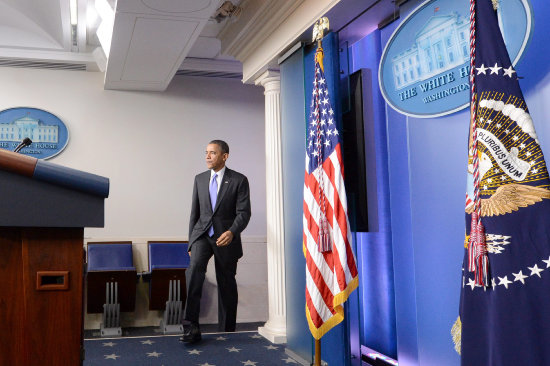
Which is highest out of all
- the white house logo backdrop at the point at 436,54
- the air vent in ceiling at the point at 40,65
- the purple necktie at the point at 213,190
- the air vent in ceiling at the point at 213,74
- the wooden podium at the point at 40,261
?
the air vent in ceiling at the point at 40,65

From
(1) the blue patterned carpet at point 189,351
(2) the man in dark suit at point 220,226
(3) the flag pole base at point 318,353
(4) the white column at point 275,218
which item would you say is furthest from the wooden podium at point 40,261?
(4) the white column at point 275,218

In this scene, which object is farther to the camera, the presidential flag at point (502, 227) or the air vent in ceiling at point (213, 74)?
the air vent in ceiling at point (213, 74)

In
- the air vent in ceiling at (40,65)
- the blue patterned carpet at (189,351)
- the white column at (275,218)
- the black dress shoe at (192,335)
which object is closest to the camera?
the blue patterned carpet at (189,351)

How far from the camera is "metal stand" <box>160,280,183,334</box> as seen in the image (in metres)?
5.83

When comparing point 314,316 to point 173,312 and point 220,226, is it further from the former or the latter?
point 173,312

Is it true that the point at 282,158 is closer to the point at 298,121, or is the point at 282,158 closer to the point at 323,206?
the point at 298,121

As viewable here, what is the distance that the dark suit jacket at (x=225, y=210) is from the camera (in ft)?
15.5

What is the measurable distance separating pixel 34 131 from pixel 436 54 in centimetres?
497

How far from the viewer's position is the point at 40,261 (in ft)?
4.64

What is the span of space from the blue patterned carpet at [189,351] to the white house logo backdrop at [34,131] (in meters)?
2.47

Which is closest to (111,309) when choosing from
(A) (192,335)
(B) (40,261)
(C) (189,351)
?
(A) (192,335)

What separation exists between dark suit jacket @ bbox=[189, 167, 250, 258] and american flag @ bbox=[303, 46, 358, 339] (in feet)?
4.37

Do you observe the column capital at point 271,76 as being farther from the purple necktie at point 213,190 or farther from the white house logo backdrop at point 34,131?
the white house logo backdrop at point 34,131

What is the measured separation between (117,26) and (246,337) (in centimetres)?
290
